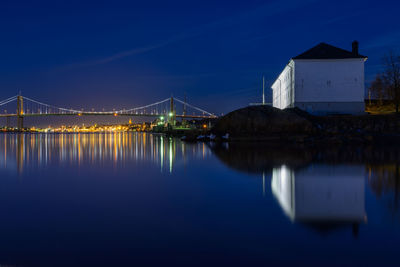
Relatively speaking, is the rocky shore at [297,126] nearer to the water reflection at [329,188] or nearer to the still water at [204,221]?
the water reflection at [329,188]

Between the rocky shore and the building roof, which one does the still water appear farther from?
the building roof

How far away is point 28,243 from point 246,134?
2332 cm

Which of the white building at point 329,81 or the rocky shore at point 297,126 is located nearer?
the rocky shore at point 297,126

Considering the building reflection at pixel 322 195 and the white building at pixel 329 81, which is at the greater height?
the white building at pixel 329 81

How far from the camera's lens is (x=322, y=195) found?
257 inches

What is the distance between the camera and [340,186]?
7.49m

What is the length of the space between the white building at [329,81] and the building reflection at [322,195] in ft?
72.4

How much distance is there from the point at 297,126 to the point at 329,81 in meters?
7.91

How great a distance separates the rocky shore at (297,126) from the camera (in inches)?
990

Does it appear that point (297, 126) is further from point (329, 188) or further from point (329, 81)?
point (329, 188)

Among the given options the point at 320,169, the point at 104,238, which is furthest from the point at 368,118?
the point at 104,238

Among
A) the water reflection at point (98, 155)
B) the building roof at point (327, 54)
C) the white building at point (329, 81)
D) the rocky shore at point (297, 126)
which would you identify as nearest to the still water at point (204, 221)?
the water reflection at point (98, 155)

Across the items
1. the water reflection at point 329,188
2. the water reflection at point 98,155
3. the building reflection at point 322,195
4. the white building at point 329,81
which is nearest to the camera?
the building reflection at point 322,195

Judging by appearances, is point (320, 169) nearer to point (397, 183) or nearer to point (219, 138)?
point (397, 183)
